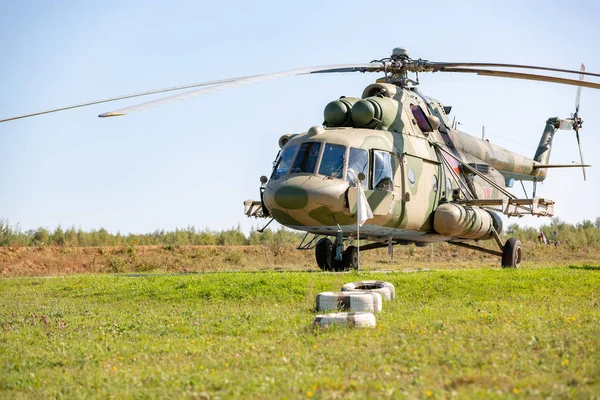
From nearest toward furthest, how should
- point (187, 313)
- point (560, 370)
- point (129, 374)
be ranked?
point (560, 370) → point (129, 374) → point (187, 313)

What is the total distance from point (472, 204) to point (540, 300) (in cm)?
875

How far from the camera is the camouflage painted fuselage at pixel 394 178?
697 inches

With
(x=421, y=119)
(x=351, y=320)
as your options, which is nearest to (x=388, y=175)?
(x=421, y=119)

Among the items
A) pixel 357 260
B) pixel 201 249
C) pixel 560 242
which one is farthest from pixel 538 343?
pixel 560 242

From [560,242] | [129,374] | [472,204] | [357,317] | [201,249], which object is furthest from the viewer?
[560,242]

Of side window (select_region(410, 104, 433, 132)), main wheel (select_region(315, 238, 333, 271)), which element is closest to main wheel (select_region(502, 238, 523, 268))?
side window (select_region(410, 104, 433, 132))

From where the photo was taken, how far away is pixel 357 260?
2006 centimetres

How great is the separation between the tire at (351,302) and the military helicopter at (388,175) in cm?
480

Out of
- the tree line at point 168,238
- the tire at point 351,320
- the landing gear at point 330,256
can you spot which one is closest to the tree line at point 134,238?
the tree line at point 168,238

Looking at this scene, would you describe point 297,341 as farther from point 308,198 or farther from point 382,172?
point 382,172

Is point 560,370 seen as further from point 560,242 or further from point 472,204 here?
point 560,242

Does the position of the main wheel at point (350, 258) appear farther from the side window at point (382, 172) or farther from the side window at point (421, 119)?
the side window at point (421, 119)

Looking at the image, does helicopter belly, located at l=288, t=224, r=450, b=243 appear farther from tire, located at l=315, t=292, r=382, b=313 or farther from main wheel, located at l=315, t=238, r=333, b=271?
tire, located at l=315, t=292, r=382, b=313

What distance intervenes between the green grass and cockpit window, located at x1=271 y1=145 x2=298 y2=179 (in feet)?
11.7
